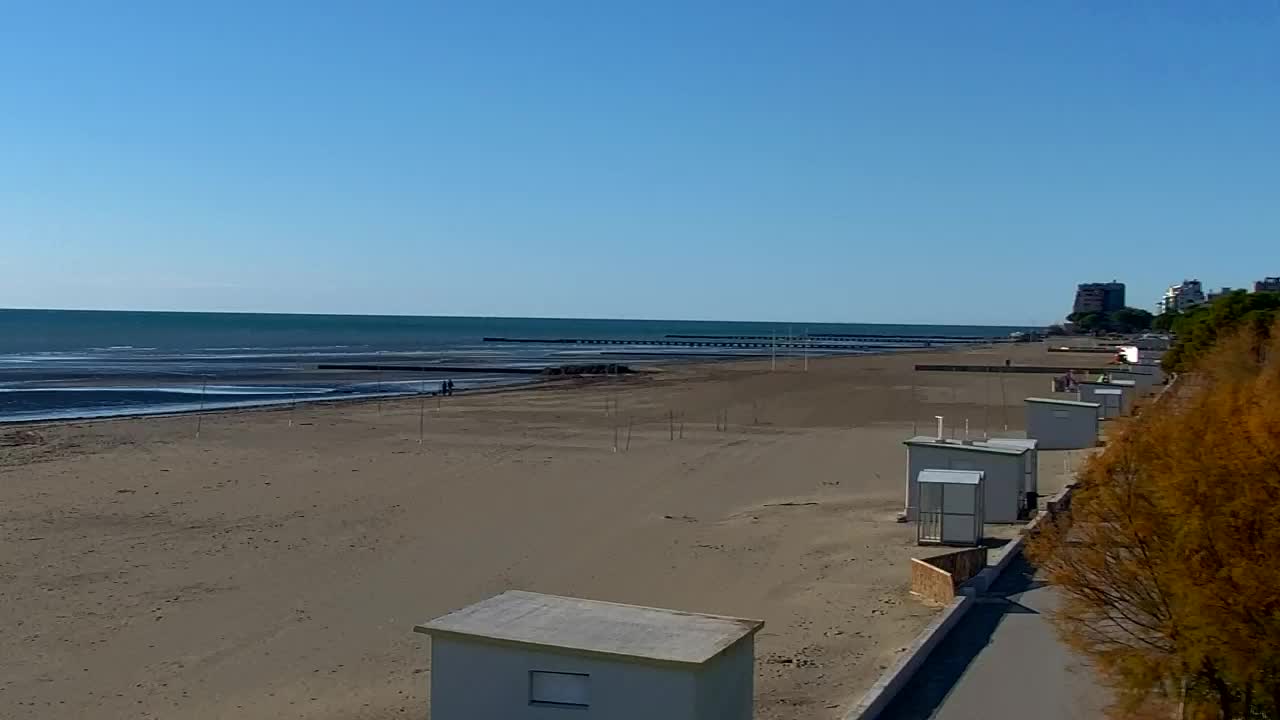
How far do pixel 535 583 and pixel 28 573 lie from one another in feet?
26.1

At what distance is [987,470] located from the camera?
2295 centimetres

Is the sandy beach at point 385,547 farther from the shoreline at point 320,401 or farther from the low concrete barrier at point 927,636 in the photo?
the shoreline at point 320,401

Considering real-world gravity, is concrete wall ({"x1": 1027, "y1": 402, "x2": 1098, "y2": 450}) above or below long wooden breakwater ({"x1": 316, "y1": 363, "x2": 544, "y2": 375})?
above

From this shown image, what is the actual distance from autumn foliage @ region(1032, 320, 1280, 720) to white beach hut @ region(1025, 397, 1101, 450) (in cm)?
2416

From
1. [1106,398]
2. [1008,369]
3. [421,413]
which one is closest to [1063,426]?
[1106,398]

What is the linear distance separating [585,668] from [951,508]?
40.1 feet

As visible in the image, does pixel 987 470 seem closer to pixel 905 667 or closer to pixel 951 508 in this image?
pixel 951 508

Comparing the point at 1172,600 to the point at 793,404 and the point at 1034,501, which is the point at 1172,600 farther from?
the point at 793,404

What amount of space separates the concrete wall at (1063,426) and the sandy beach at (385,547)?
1.96 meters

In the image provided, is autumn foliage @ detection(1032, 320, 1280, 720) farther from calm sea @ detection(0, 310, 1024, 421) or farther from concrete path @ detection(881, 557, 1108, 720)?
calm sea @ detection(0, 310, 1024, 421)

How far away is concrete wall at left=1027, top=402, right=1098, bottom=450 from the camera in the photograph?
115 feet

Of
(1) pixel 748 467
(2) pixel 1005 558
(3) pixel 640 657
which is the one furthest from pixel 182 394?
(3) pixel 640 657

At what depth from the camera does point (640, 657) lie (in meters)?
9.26

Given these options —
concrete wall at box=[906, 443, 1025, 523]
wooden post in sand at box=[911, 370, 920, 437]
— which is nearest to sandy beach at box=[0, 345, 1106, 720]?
wooden post in sand at box=[911, 370, 920, 437]
